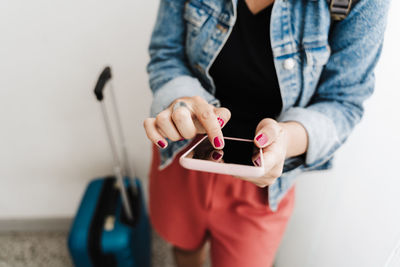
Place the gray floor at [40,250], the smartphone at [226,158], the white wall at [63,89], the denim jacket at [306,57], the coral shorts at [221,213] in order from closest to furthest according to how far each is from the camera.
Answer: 1. the smartphone at [226,158]
2. the denim jacket at [306,57]
3. the coral shorts at [221,213]
4. the white wall at [63,89]
5. the gray floor at [40,250]

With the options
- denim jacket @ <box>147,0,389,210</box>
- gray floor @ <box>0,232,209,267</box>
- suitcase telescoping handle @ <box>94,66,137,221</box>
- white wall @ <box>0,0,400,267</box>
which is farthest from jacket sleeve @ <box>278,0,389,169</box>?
gray floor @ <box>0,232,209,267</box>

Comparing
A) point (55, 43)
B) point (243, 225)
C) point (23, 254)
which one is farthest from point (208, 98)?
point (23, 254)

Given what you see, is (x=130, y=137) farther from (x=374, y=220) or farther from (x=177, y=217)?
(x=374, y=220)


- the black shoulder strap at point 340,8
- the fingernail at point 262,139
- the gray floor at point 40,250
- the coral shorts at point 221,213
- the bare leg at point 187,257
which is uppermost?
the black shoulder strap at point 340,8

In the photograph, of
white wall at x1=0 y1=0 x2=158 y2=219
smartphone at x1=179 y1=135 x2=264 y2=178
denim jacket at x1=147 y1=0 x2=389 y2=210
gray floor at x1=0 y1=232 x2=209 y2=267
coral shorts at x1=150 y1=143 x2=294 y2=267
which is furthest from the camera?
gray floor at x1=0 y1=232 x2=209 y2=267

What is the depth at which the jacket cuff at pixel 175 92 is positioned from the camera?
0.51m

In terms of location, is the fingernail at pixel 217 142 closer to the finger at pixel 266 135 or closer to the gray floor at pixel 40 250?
the finger at pixel 266 135

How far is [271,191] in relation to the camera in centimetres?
58

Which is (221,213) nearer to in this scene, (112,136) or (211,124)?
(211,124)

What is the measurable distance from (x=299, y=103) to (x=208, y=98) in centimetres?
19

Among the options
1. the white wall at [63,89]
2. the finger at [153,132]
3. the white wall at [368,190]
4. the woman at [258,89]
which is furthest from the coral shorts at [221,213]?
the white wall at [63,89]

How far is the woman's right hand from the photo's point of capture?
0.38 m

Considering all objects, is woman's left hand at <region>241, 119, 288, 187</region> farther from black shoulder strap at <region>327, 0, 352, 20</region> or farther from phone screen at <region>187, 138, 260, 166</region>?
black shoulder strap at <region>327, 0, 352, 20</region>

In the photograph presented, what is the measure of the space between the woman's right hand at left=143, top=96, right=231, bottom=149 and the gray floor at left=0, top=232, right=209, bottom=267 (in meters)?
0.97
